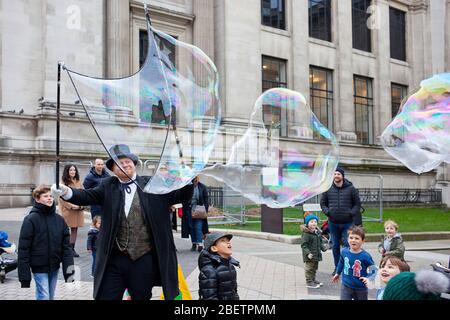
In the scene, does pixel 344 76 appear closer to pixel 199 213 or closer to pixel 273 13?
pixel 273 13

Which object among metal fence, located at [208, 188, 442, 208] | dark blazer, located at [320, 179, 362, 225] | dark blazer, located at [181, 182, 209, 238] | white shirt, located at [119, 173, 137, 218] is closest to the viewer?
white shirt, located at [119, 173, 137, 218]

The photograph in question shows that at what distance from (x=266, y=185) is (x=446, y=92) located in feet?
10.0

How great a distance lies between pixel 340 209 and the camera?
8617 mm

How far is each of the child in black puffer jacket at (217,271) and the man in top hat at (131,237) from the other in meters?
0.34

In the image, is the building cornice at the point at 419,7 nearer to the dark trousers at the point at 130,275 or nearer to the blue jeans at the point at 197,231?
the blue jeans at the point at 197,231

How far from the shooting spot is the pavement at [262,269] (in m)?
7.07

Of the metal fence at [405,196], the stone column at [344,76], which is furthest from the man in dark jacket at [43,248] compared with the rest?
the stone column at [344,76]

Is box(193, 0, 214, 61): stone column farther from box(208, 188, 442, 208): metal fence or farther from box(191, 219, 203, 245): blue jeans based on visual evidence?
box(191, 219, 203, 245): blue jeans

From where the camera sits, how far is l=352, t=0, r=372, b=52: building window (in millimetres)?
32650

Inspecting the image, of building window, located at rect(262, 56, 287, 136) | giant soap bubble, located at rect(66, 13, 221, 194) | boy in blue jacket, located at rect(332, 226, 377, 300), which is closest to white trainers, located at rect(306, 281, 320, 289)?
boy in blue jacket, located at rect(332, 226, 377, 300)

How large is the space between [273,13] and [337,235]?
21795 millimetres

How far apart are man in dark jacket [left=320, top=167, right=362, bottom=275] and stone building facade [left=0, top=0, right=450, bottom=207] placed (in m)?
0.91
